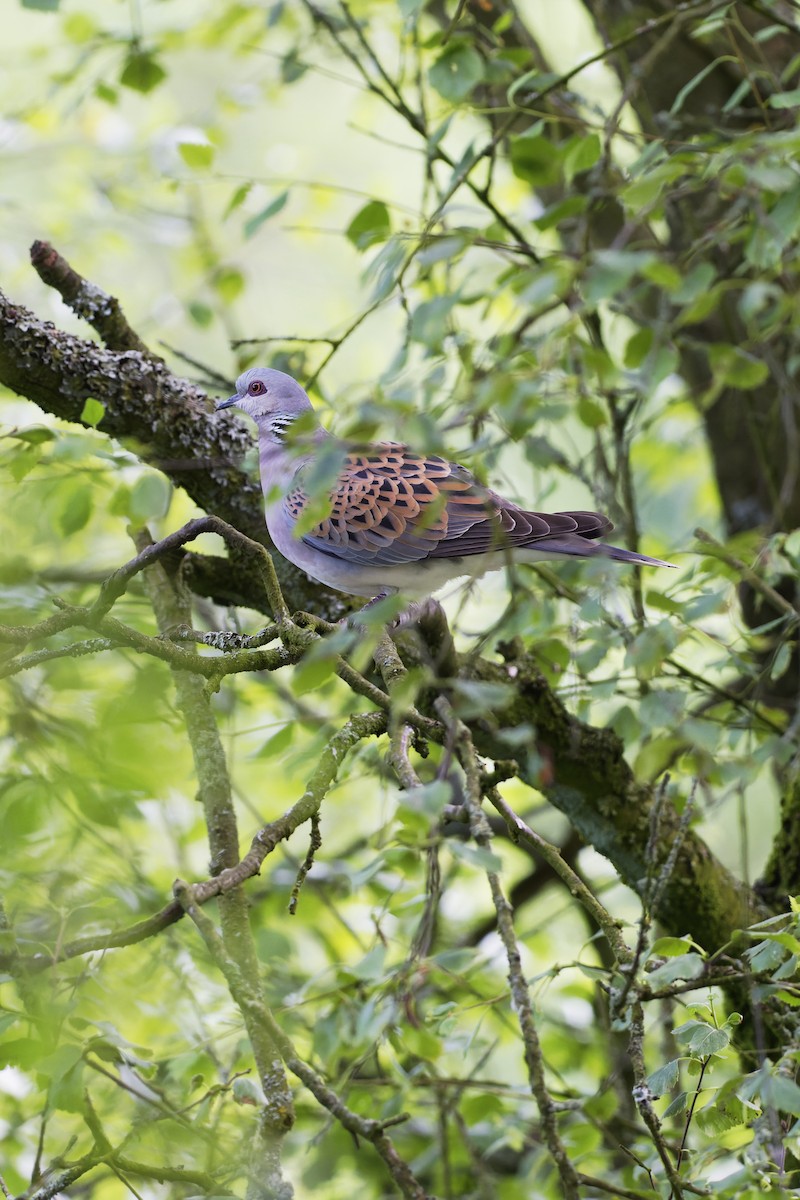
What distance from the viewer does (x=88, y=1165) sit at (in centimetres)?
152

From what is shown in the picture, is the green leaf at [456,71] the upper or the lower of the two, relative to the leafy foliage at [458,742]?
upper

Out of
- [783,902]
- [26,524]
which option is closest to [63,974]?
[26,524]

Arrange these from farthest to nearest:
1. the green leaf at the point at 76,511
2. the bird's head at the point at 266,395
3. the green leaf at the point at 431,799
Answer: the bird's head at the point at 266,395 < the green leaf at the point at 76,511 < the green leaf at the point at 431,799

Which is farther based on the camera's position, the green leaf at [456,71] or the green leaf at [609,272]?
the green leaf at [456,71]

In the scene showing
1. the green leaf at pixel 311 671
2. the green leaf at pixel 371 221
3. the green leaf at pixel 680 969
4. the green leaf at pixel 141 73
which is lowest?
the green leaf at pixel 680 969

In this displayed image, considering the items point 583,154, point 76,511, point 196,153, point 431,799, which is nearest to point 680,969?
point 431,799

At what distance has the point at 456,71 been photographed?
89.1 inches

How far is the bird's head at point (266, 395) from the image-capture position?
9.73 ft

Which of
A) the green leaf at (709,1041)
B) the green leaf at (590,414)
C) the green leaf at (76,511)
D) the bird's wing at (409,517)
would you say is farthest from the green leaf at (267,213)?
the green leaf at (709,1041)

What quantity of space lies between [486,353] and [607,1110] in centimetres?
165

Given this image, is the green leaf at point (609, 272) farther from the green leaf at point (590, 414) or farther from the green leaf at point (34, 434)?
the green leaf at point (34, 434)

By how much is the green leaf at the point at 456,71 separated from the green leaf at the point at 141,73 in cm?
124

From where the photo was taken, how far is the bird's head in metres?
2.97

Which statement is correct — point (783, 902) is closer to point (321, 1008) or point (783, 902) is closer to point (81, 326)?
point (321, 1008)
